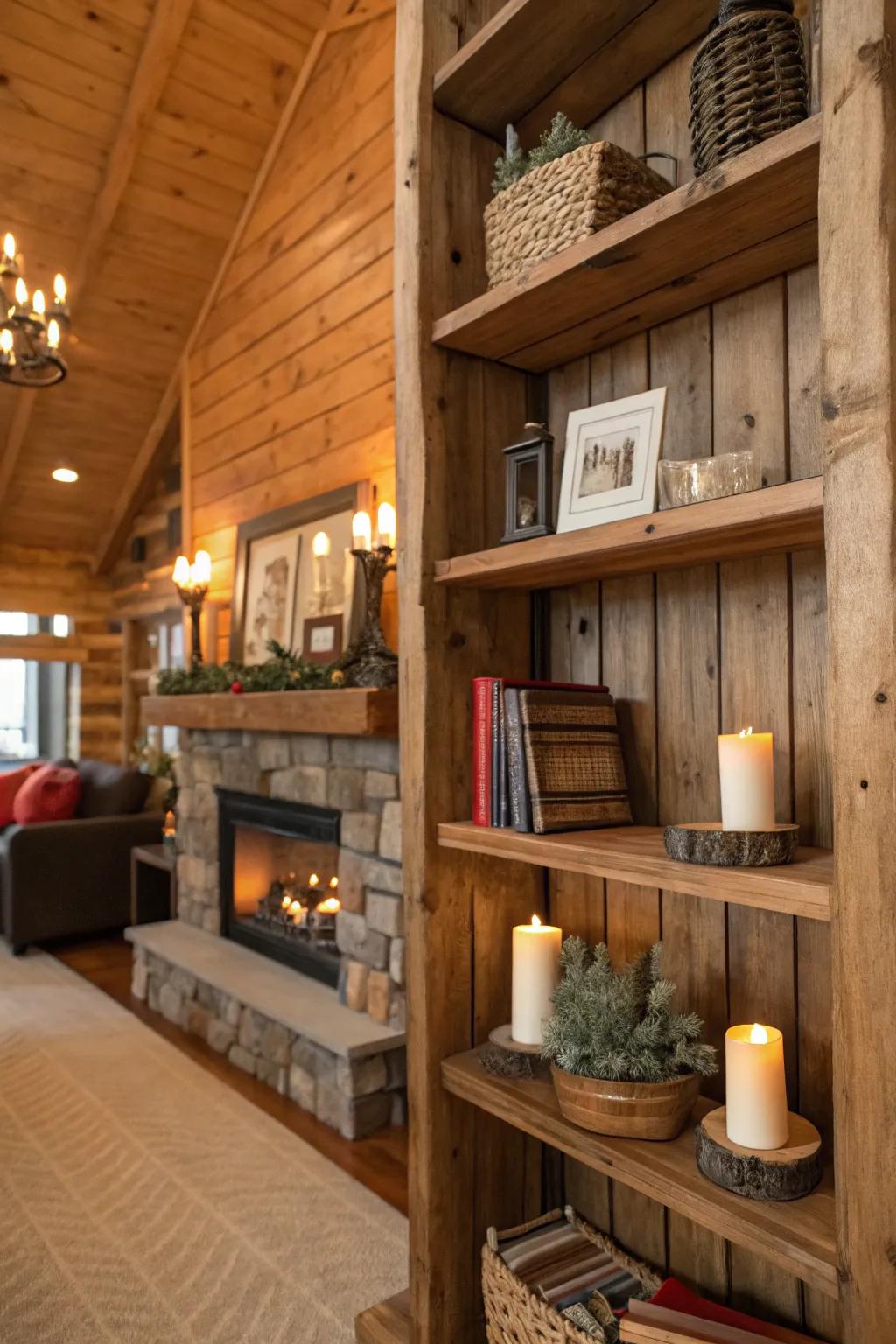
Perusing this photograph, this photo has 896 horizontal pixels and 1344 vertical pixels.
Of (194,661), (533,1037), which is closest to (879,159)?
(533,1037)

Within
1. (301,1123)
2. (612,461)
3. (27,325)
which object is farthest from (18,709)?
(612,461)

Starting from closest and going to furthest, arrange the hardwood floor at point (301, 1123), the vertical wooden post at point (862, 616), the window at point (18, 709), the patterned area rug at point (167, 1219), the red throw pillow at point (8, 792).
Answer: the vertical wooden post at point (862, 616), the patterned area rug at point (167, 1219), the hardwood floor at point (301, 1123), the red throw pillow at point (8, 792), the window at point (18, 709)

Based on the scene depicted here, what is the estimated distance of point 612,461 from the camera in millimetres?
1374

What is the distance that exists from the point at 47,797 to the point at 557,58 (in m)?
4.16

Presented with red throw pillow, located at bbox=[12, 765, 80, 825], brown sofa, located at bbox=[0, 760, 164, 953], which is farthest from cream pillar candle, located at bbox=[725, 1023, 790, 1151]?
red throw pillow, located at bbox=[12, 765, 80, 825]

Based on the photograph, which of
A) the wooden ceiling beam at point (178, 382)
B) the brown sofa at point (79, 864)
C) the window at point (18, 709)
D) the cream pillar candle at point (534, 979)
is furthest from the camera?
the window at point (18, 709)

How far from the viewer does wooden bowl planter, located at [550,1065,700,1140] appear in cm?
125

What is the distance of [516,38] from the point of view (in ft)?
4.69

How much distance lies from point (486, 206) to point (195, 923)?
3205 millimetres

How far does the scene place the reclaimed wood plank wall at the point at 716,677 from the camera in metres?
1.29

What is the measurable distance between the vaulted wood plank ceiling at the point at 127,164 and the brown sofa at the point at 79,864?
203cm

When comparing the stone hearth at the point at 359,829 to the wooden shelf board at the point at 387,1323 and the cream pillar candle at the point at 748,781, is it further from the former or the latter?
the cream pillar candle at the point at 748,781

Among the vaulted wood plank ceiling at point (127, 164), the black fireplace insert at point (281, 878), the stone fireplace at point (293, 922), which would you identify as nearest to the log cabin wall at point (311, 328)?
the vaulted wood plank ceiling at point (127, 164)

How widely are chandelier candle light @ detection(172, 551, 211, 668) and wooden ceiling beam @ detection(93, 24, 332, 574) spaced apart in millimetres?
728
